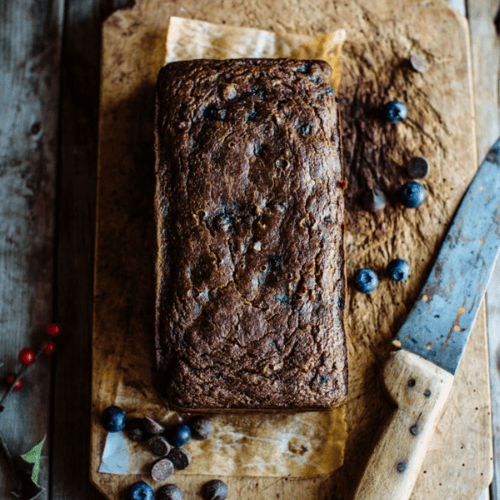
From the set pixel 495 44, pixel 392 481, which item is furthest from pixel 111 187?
pixel 495 44

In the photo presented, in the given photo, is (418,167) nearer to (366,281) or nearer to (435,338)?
(366,281)

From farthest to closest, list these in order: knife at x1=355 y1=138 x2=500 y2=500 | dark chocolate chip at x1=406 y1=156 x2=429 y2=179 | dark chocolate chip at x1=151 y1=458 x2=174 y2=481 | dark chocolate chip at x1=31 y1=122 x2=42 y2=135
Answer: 1. dark chocolate chip at x1=31 y1=122 x2=42 y2=135
2. dark chocolate chip at x1=406 y1=156 x2=429 y2=179
3. dark chocolate chip at x1=151 y1=458 x2=174 y2=481
4. knife at x1=355 y1=138 x2=500 y2=500

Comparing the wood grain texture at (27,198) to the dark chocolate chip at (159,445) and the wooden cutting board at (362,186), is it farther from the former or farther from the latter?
the dark chocolate chip at (159,445)

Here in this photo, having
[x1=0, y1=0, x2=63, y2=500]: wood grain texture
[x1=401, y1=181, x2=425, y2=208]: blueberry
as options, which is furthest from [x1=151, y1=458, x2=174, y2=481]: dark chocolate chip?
[x1=401, y1=181, x2=425, y2=208]: blueberry

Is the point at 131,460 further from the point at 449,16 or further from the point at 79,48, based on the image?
the point at 449,16

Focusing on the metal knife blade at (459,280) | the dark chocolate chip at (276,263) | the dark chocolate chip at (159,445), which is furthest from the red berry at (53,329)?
the metal knife blade at (459,280)

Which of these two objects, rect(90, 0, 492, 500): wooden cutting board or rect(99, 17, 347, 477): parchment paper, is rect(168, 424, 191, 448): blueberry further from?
rect(90, 0, 492, 500): wooden cutting board
